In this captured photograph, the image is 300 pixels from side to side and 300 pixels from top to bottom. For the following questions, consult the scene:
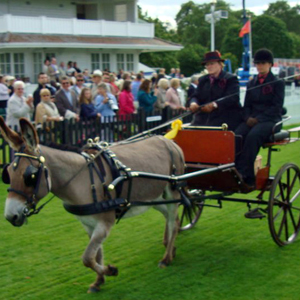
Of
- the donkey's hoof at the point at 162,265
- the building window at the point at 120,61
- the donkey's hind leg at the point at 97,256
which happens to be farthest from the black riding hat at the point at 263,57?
the building window at the point at 120,61

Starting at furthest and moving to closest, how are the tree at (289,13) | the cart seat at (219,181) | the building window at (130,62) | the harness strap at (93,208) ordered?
the tree at (289,13) < the building window at (130,62) < the cart seat at (219,181) < the harness strap at (93,208)

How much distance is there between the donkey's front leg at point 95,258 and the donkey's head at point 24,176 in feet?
2.41

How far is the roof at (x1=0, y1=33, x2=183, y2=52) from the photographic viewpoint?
28250 mm

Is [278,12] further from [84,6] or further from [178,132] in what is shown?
[178,132]

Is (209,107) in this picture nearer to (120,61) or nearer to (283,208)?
(283,208)

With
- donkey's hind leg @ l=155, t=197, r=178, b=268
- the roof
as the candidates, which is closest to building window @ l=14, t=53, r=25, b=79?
the roof

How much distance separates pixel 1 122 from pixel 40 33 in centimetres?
2697

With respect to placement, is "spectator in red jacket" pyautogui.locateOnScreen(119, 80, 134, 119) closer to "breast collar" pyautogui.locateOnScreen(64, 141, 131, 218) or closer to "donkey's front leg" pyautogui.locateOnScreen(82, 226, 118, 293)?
"breast collar" pyautogui.locateOnScreen(64, 141, 131, 218)

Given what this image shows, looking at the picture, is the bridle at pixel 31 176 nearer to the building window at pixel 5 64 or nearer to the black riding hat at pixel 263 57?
the black riding hat at pixel 263 57

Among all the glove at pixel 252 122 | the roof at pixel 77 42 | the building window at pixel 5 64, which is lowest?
the glove at pixel 252 122

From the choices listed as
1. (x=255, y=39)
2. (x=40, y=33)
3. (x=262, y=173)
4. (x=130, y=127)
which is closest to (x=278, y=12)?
(x=255, y=39)

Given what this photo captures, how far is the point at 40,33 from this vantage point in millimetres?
30281

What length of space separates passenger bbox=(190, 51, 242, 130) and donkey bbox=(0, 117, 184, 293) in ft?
3.76

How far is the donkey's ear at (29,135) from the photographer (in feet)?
15.3
